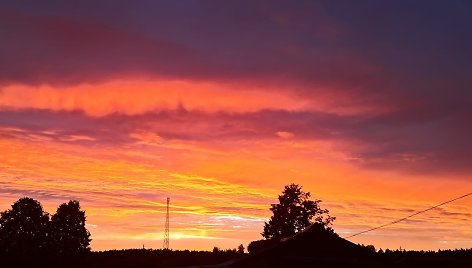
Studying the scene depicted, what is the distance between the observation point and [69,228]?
8781cm

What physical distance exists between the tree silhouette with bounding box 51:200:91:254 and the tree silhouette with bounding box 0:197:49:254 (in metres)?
1.47

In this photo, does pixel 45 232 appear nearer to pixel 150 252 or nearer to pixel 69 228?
pixel 69 228

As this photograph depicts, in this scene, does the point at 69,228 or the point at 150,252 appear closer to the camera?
the point at 150,252

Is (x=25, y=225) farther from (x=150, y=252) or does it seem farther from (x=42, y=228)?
(x=150, y=252)

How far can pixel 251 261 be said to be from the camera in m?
33.8

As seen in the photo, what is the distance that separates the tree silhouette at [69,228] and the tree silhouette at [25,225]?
4.83 feet

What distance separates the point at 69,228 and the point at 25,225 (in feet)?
21.0

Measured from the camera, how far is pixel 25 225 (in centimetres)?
A: 8588

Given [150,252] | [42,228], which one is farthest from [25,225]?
[150,252]

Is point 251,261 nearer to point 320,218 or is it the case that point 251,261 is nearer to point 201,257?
point 201,257

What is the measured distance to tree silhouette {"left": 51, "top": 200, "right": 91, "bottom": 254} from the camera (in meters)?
85.8

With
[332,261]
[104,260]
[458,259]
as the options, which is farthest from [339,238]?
[104,260]

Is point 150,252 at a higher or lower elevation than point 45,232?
lower

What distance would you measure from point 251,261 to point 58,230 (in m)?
60.9
